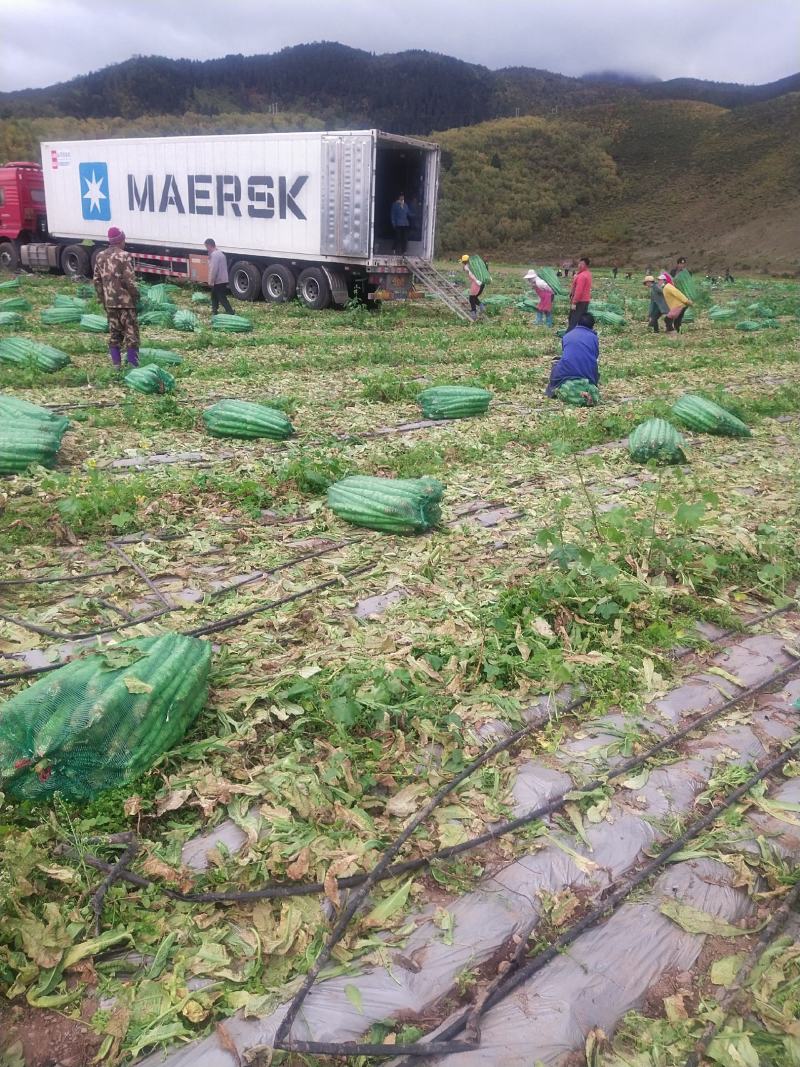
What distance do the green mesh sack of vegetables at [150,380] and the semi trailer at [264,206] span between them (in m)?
9.13

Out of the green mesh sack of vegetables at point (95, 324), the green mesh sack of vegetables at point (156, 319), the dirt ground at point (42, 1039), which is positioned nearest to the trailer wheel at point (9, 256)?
the green mesh sack of vegetables at point (156, 319)

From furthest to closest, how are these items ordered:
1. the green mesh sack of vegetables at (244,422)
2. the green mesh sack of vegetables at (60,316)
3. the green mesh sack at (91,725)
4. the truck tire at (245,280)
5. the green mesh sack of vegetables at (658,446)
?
the truck tire at (245,280)
the green mesh sack of vegetables at (60,316)
the green mesh sack of vegetables at (244,422)
the green mesh sack of vegetables at (658,446)
the green mesh sack at (91,725)

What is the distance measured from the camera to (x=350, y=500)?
5.57 metres

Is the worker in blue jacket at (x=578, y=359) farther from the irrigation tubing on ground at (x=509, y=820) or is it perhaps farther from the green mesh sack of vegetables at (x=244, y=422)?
the irrigation tubing on ground at (x=509, y=820)

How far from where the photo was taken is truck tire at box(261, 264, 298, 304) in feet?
62.0

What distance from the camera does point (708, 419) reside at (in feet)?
27.5

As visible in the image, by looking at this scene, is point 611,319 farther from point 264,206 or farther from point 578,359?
point 578,359

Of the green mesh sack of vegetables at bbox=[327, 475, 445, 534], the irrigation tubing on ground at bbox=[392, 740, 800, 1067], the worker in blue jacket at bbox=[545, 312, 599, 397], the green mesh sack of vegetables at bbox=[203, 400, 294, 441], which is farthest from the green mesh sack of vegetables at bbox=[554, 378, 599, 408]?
the irrigation tubing on ground at bbox=[392, 740, 800, 1067]

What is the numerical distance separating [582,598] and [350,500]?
78.1 inches

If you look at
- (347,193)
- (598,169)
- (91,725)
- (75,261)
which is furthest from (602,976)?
(598,169)

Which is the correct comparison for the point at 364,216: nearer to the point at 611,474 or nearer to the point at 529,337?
the point at 529,337

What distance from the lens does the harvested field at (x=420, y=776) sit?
2.23 metres

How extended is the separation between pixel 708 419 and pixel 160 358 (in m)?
7.50

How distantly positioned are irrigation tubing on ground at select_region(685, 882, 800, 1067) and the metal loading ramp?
55.7 ft
